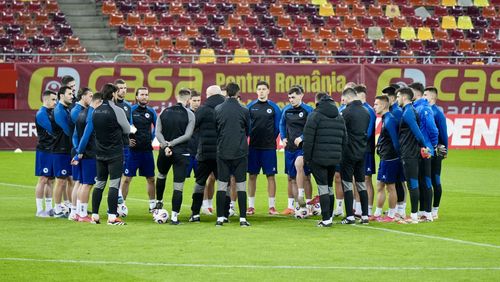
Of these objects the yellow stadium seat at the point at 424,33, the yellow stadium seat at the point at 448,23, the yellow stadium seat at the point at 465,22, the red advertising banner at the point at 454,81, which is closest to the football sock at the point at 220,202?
the red advertising banner at the point at 454,81

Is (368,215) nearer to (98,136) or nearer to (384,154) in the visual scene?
(384,154)

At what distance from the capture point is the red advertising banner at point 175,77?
33906mm

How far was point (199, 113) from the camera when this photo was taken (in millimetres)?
17406

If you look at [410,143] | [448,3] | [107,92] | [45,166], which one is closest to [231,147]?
[107,92]

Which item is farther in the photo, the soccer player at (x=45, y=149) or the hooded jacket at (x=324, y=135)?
the soccer player at (x=45, y=149)

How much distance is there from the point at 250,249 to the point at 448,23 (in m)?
32.4

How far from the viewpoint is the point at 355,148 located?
676 inches

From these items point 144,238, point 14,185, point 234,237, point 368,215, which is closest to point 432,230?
point 368,215

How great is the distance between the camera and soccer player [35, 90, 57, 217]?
1839 centimetres

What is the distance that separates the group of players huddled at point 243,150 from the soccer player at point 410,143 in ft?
0.05

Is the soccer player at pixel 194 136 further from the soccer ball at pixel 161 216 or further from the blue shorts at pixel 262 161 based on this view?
the soccer ball at pixel 161 216

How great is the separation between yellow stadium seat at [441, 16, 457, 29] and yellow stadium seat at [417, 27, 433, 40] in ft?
4.96

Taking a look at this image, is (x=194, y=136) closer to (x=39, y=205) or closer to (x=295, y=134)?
(x=295, y=134)

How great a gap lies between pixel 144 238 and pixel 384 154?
4657 mm
